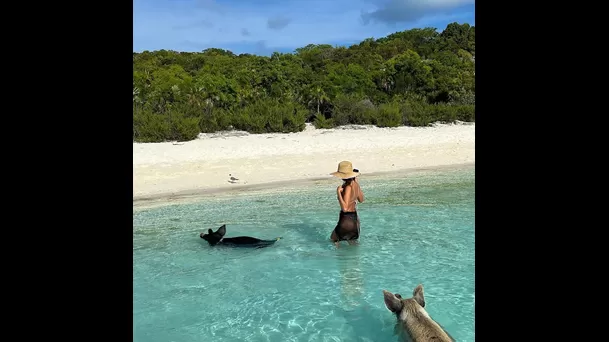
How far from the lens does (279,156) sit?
613 inches

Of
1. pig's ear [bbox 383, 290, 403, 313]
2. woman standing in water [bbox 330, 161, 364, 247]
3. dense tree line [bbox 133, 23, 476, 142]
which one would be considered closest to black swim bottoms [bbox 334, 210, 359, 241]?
woman standing in water [bbox 330, 161, 364, 247]

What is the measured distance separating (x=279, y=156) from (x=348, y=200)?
9132 mm

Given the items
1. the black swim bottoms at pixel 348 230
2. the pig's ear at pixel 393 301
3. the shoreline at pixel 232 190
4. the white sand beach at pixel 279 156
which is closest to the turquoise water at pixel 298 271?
the black swim bottoms at pixel 348 230

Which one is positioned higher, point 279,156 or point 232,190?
point 279,156

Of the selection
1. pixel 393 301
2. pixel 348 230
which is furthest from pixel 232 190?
pixel 393 301

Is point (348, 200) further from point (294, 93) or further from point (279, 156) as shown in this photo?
point (294, 93)

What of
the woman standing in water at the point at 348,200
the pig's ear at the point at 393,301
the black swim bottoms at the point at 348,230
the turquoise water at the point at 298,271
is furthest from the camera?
the black swim bottoms at the point at 348,230

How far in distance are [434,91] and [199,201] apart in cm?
2203

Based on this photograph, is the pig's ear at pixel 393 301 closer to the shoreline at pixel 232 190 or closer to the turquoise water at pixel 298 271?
the turquoise water at pixel 298 271

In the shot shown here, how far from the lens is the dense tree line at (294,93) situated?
20.2 meters

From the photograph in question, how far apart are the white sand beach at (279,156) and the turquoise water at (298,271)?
228cm

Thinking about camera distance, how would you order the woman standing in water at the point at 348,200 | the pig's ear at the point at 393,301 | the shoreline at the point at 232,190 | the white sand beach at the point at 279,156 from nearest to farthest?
the pig's ear at the point at 393,301 → the woman standing in water at the point at 348,200 → the shoreline at the point at 232,190 → the white sand beach at the point at 279,156
